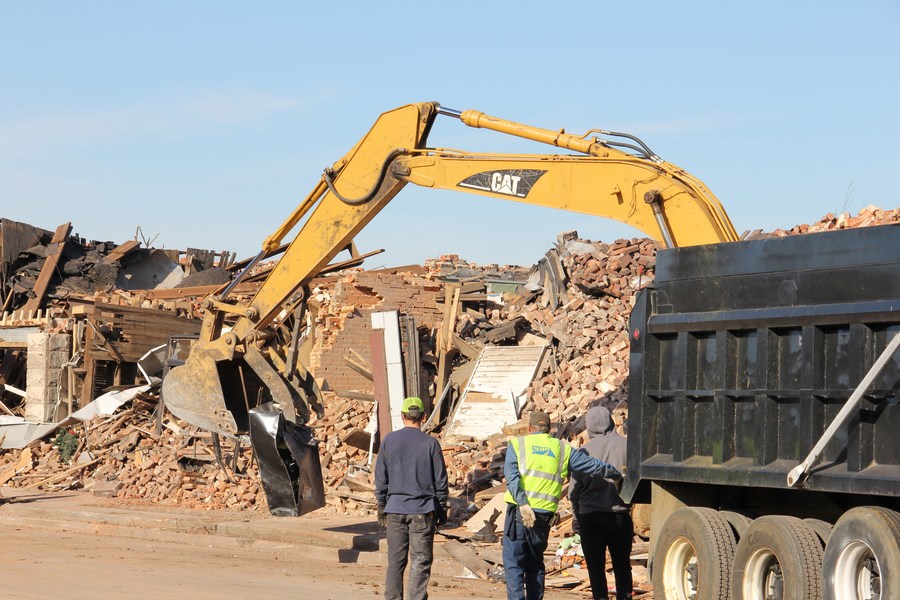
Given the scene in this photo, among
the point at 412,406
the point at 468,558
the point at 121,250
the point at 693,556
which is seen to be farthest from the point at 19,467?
the point at 693,556

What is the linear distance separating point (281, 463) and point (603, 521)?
178 inches

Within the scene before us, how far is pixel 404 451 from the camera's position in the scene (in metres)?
8.73

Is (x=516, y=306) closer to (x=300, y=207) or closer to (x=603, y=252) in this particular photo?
(x=603, y=252)

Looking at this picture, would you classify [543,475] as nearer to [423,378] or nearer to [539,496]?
[539,496]

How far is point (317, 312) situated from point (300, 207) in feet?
35.8

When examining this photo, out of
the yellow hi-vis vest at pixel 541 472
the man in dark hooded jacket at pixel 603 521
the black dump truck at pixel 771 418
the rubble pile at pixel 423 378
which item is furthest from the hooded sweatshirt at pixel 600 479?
the rubble pile at pixel 423 378

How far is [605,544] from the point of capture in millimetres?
9398

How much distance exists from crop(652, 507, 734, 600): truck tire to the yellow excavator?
2.40m

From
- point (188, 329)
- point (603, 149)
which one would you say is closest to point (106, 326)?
point (188, 329)

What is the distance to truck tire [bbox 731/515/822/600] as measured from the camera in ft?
23.2

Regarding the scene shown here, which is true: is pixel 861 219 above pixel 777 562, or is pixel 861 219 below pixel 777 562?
above

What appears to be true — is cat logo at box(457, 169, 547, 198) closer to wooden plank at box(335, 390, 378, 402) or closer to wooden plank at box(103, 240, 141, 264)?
wooden plank at box(335, 390, 378, 402)

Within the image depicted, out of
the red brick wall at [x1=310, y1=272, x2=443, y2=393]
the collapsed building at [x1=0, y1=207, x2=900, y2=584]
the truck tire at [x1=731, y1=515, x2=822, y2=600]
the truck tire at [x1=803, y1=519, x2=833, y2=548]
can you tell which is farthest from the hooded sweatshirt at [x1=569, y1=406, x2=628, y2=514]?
the red brick wall at [x1=310, y1=272, x2=443, y2=393]

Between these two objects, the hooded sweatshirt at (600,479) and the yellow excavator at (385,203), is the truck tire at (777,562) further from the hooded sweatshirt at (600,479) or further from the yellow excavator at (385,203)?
the yellow excavator at (385,203)
